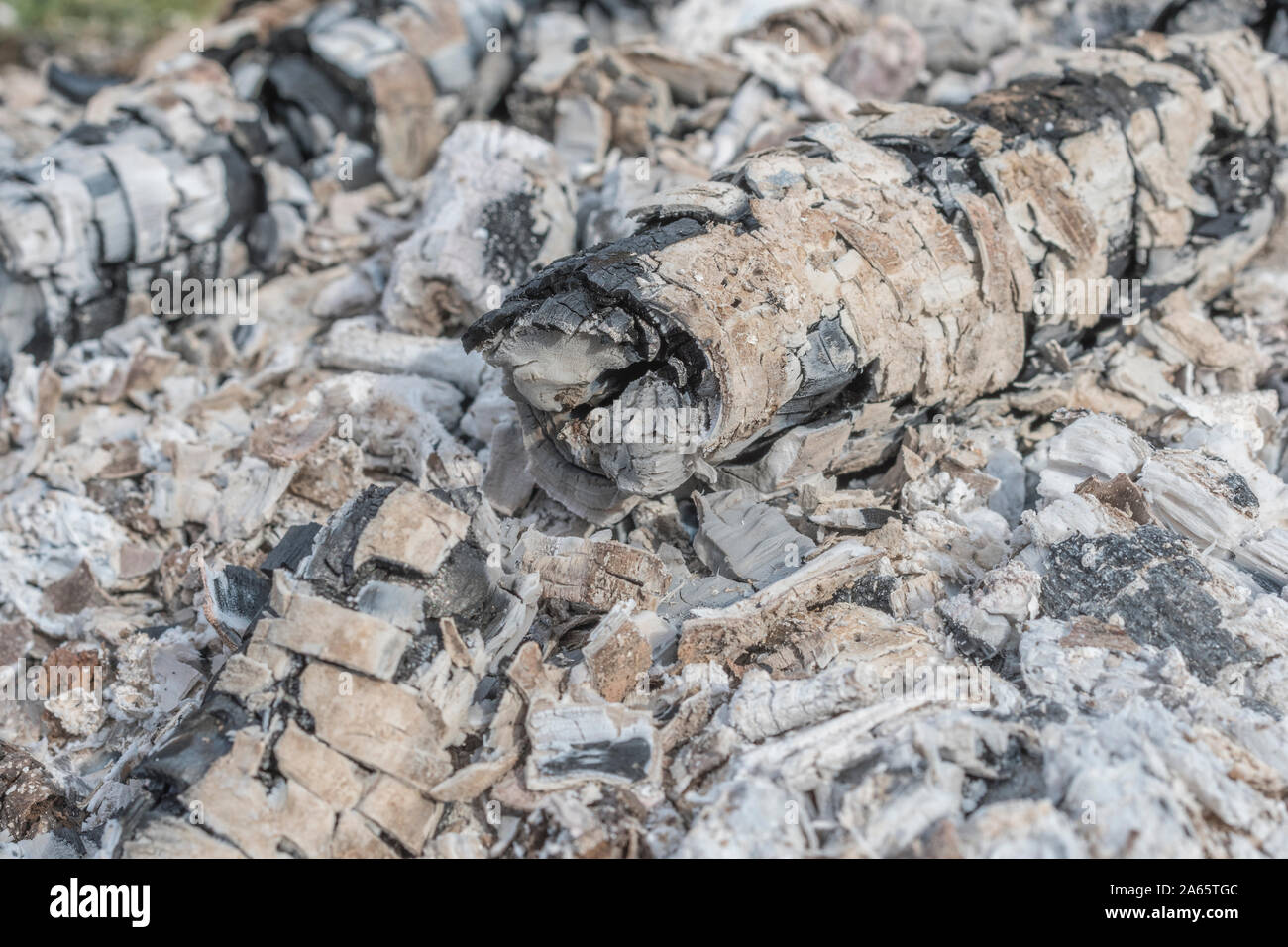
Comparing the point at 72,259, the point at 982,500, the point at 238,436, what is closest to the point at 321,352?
the point at 238,436

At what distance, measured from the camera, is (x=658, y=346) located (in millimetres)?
2537

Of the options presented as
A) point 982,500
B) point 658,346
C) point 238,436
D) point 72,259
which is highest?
point 658,346

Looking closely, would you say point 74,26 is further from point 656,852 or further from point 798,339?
point 656,852

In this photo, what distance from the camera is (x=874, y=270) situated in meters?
2.85

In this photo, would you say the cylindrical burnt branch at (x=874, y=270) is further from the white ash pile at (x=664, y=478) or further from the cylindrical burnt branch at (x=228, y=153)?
the cylindrical burnt branch at (x=228, y=153)

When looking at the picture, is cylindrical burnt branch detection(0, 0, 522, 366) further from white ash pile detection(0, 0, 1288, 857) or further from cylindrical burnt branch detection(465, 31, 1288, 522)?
cylindrical burnt branch detection(465, 31, 1288, 522)

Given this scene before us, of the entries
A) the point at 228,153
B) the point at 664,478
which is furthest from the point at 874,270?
the point at 228,153

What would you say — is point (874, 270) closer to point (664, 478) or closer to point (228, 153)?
point (664, 478)

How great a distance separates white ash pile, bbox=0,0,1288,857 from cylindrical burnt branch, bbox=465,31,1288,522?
1 cm

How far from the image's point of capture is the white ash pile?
85.7 inches

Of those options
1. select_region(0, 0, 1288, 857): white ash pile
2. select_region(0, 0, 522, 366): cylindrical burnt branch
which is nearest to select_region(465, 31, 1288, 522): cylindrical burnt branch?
select_region(0, 0, 1288, 857): white ash pile

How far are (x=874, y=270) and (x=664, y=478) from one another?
2.82ft

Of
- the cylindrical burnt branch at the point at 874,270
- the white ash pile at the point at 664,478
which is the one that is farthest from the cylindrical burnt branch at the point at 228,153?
the cylindrical burnt branch at the point at 874,270
